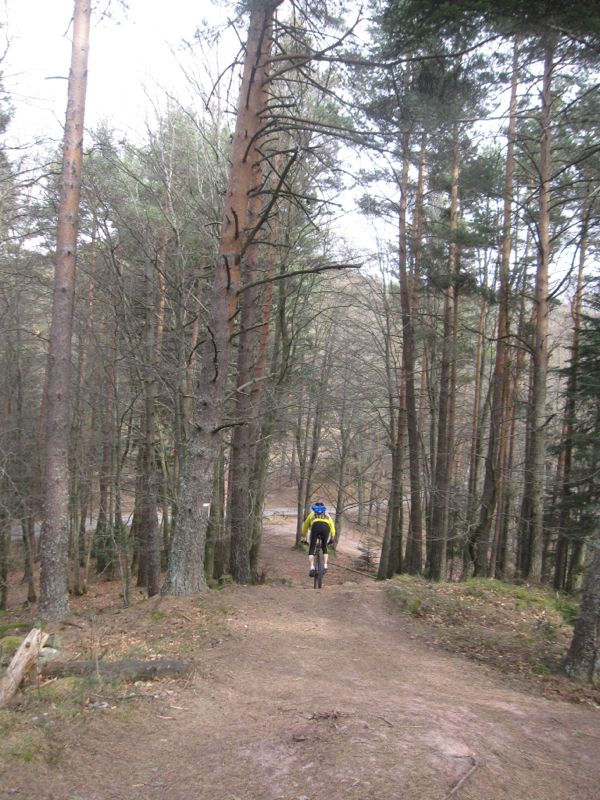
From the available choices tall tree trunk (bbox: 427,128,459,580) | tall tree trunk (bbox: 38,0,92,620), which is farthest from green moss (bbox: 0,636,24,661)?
tall tree trunk (bbox: 427,128,459,580)

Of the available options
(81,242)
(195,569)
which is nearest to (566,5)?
(195,569)

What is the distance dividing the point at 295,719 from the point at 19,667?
2.30 m

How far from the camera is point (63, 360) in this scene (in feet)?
26.7

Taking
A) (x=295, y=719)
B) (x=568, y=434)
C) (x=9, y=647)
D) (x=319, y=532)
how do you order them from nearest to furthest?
(x=295, y=719)
(x=9, y=647)
(x=319, y=532)
(x=568, y=434)

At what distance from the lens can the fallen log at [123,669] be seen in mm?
4680

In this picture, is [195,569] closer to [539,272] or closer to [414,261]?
[539,272]

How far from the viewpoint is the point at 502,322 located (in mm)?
13914

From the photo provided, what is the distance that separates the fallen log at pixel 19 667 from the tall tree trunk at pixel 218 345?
2655mm

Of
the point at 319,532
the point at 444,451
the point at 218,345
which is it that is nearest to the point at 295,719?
the point at 218,345

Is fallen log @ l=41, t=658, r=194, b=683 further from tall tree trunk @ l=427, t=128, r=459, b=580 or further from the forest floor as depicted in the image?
tall tree trunk @ l=427, t=128, r=459, b=580

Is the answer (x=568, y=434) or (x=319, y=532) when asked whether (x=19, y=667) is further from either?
(x=568, y=434)

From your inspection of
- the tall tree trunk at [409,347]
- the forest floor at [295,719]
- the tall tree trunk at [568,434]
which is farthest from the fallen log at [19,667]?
the tall tree trunk at [568,434]

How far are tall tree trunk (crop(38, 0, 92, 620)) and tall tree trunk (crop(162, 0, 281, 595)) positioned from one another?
72.8 inches

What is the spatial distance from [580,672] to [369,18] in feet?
24.4
